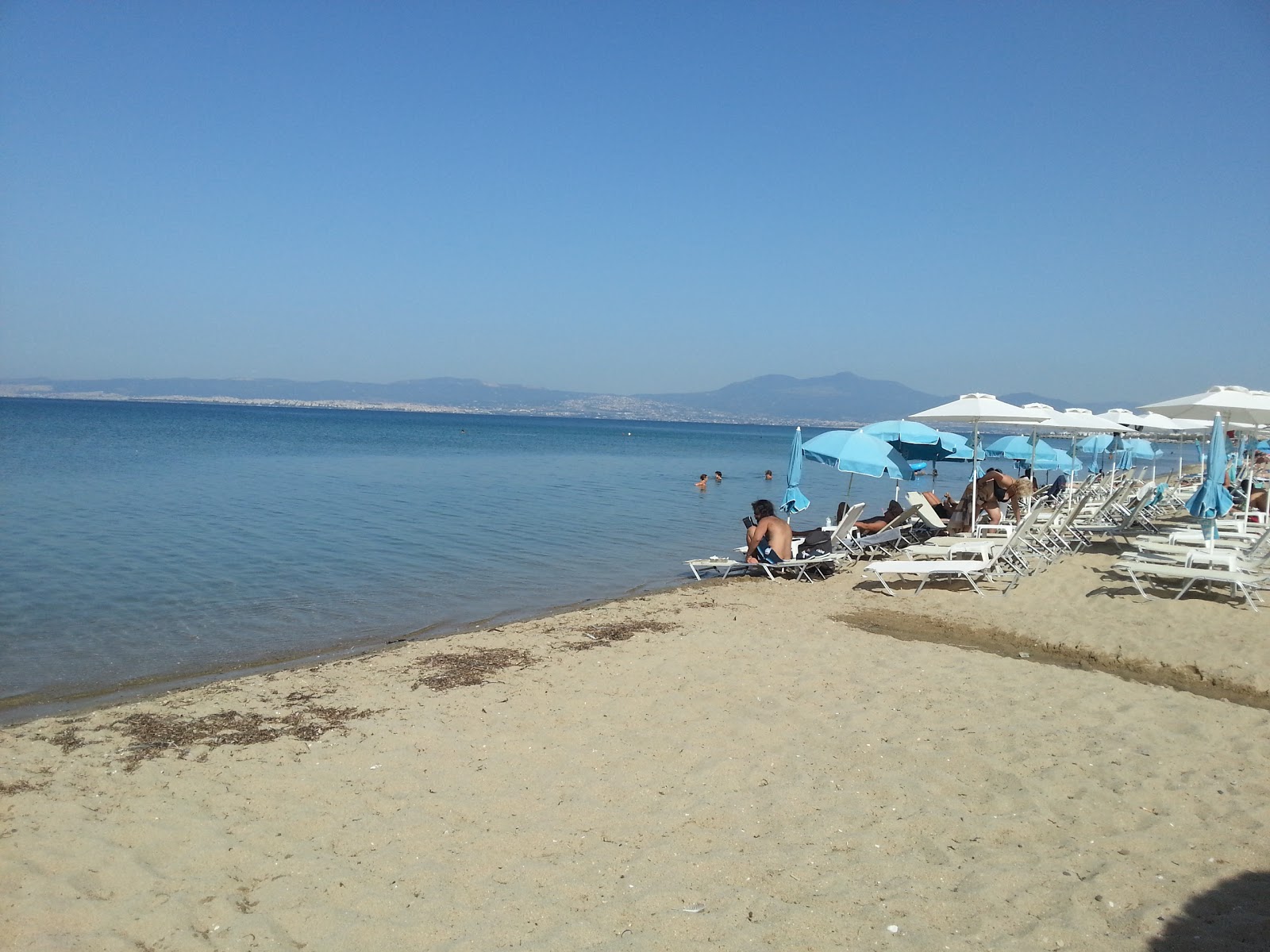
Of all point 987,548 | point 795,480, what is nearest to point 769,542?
point 795,480

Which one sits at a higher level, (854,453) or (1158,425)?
(1158,425)

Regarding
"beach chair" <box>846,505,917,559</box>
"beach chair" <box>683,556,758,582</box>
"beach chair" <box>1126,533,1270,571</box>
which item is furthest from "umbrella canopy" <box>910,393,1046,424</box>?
"beach chair" <box>683,556,758,582</box>

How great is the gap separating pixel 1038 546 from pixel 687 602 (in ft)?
16.0

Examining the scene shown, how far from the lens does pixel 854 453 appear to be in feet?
36.9

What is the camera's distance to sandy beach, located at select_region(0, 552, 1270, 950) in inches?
120

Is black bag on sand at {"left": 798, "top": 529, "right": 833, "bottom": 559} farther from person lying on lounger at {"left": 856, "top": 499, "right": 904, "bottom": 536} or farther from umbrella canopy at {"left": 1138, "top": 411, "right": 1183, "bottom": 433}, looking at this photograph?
umbrella canopy at {"left": 1138, "top": 411, "right": 1183, "bottom": 433}

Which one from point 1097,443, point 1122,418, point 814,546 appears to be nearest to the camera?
point 814,546

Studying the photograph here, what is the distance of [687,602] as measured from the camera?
9.10 meters

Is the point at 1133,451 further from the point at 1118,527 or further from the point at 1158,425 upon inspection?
the point at 1118,527

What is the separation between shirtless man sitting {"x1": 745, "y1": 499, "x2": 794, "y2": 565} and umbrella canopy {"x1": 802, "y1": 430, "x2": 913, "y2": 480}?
3.51 ft

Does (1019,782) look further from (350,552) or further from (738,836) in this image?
(350,552)

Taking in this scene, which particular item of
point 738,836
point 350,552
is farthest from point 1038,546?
point 350,552

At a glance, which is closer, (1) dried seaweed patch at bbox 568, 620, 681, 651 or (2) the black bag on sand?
(1) dried seaweed patch at bbox 568, 620, 681, 651

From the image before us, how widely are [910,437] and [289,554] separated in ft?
30.0
